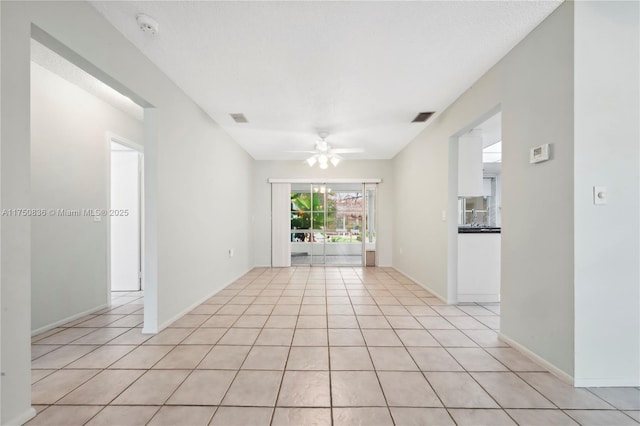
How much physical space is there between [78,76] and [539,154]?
13.6 ft

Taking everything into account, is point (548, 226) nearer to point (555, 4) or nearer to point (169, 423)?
point (555, 4)

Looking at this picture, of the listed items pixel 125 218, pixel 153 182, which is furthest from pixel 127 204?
pixel 153 182

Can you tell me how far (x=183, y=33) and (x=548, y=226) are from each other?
2968 mm

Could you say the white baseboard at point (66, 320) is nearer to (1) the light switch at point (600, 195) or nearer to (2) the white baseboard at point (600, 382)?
(2) the white baseboard at point (600, 382)

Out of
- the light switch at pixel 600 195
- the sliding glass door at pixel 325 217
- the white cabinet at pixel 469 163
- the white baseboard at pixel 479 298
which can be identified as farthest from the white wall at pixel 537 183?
the sliding glass door at pixel 325 217

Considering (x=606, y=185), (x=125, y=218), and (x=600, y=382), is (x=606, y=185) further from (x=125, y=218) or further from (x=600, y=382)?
(x=125, y=218)

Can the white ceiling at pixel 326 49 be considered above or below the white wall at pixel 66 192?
above

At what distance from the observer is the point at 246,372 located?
6.31 feet

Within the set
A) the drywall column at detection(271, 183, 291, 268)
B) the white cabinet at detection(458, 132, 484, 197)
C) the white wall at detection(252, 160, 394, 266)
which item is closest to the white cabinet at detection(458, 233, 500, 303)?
the white cabinet at detection(458, 132, 484, 197)

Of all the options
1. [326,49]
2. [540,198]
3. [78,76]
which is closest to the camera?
[540,198]

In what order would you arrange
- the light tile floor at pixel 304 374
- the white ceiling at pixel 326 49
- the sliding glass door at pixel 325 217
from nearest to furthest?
the light tile floor at pixel 304 374 < the white ceiling at pixel 326 49 < the sliding glass door at pixel 325 217

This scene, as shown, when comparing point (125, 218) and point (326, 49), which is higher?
point (326, 49)

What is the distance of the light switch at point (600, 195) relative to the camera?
1.73m

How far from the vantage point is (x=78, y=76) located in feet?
9.14
